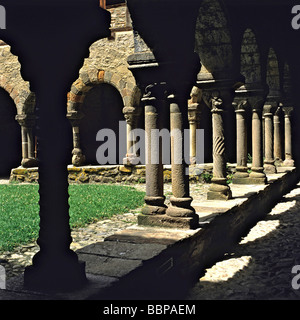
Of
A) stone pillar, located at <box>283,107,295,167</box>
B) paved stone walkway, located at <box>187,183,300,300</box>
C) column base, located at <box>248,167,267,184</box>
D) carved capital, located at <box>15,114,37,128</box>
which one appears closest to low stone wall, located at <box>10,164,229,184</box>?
carved capital, located at <box>15,114,37,128</box>

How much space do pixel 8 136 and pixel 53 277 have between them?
14.6m

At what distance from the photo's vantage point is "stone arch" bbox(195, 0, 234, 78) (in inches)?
239

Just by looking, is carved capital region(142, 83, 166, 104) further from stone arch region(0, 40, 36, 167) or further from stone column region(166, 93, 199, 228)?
stone arch region(0, 40, 36, 167)

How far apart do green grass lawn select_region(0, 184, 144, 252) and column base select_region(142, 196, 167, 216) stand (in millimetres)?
1739

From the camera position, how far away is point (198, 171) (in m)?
11.4

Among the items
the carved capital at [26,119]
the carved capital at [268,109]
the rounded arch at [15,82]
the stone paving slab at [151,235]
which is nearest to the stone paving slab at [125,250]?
the stone paving slab at [151,235]

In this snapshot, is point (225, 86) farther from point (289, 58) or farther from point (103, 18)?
point (289, 58)

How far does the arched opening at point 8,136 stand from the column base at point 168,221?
12853 millimetres

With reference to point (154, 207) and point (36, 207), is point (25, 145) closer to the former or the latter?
point (36, 207)

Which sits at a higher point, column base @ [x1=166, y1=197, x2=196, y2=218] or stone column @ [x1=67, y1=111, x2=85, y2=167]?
stone column @ [x1=67, y1=111, x2=85, y2=167]

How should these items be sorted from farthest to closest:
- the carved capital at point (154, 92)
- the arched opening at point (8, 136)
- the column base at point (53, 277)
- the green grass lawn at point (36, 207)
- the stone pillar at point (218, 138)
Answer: the arched opening at point (8, 136) < the stone pillar at point (218, 138) < the green grass lawn at point (36, 207) < the carved capital at point (154, 92) < the column base at point (53, 277)

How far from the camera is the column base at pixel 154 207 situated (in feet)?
14.3

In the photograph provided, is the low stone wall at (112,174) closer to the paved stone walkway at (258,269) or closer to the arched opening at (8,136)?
the arched opening at (8,136)

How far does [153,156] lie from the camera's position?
439 centimetres
